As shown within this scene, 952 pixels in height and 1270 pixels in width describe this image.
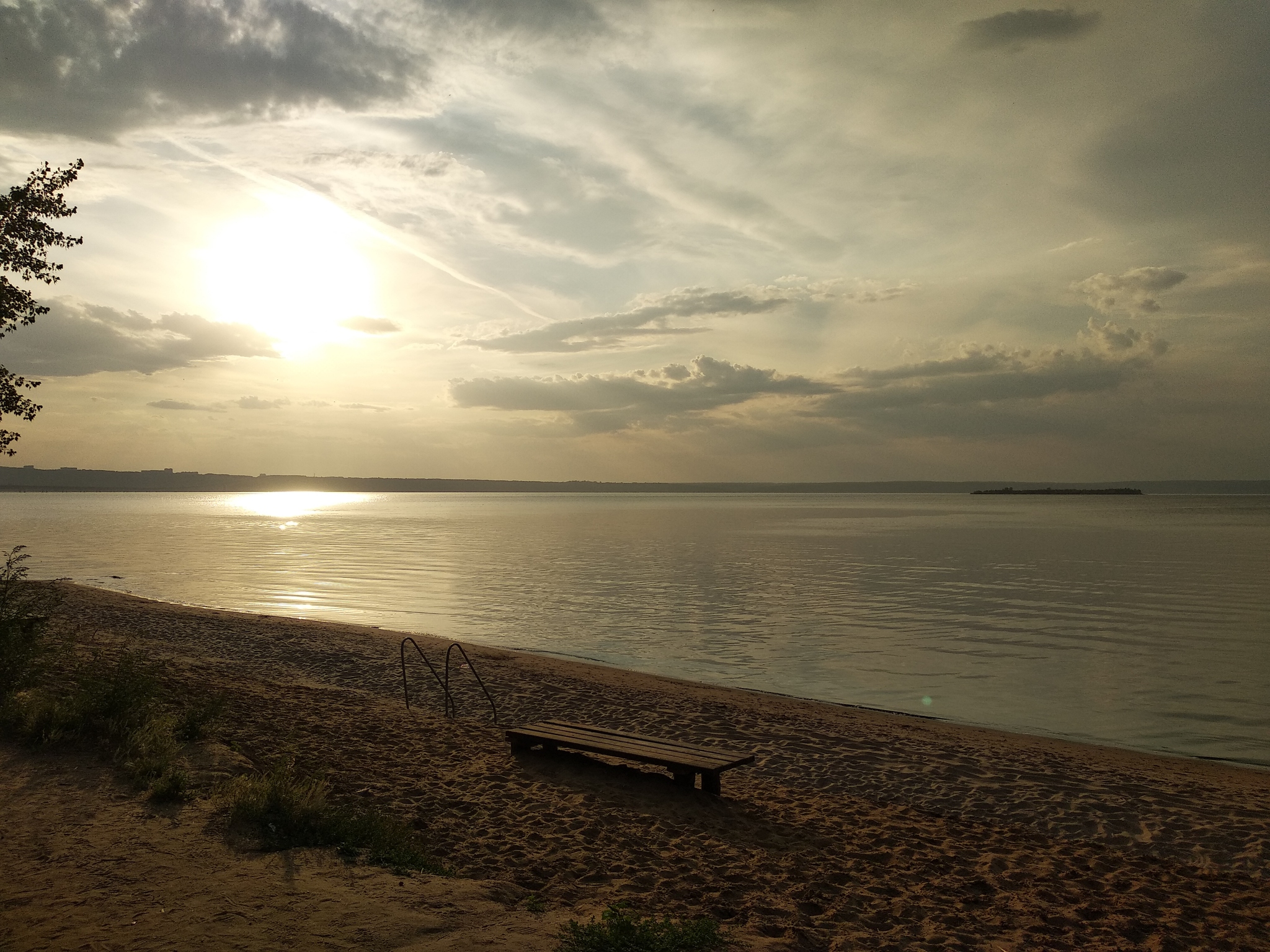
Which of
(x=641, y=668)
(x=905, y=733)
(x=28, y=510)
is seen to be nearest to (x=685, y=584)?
(x=641, y=668)

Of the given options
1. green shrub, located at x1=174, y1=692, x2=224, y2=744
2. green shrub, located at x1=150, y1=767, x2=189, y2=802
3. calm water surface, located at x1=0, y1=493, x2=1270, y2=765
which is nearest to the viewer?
green shrub, located at x1=150, y1=767, x2=189, y2=802

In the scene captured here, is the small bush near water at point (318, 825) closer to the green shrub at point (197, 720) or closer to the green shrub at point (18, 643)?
the green shrub at point (197, 720)

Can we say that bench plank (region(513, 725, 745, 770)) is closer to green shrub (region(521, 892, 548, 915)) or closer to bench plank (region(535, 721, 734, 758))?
bench plank (region(535, 721, 734, 758))

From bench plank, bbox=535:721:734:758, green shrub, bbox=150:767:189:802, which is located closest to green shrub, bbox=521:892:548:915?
green shrub, bbox=150:767:189:802

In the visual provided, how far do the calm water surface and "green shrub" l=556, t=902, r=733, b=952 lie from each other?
1195 cm

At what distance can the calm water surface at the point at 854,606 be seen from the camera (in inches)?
699

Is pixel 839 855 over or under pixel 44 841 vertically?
under

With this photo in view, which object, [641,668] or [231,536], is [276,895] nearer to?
[641,668]

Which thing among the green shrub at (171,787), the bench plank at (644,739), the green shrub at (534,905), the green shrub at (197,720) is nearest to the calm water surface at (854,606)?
the bench plank at (644,739)

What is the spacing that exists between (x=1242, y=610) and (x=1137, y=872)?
27908mm

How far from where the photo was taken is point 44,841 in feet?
21.2

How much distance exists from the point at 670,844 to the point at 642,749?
5.87ft

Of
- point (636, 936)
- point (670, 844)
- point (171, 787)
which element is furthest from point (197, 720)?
point (636, 936)

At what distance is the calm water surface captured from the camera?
17.8 meters
